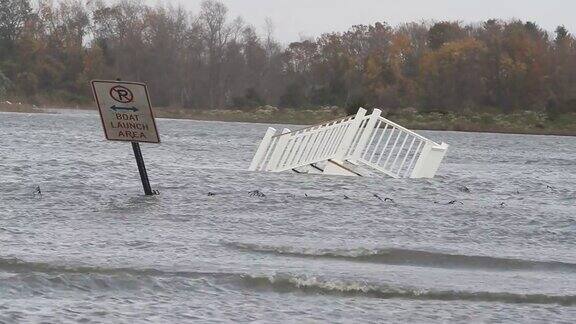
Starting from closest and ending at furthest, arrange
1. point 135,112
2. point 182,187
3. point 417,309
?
1. point 417,309
2. point 135,112
3. point 182,187

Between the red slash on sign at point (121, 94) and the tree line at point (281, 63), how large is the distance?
88595 millimetres

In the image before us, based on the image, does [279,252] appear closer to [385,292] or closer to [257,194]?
[385,292]

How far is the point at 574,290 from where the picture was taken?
13.5 meters

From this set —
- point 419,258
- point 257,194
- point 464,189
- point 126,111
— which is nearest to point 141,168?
point 126,111

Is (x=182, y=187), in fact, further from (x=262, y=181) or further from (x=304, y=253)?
(x=304, y=253)

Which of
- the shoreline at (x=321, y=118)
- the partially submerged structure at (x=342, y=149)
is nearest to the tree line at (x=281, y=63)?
the shoreline at (x=321, y=118)

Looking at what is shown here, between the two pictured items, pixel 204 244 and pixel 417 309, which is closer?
pixel 417 309

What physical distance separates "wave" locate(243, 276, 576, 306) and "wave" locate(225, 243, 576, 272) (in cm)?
215

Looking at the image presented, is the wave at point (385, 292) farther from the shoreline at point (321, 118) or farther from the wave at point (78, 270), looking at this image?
the shoreline at point (321, 118)

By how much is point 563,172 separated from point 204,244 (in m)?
27.1

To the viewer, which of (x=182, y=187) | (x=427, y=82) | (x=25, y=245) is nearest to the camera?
(x=25, y=245)

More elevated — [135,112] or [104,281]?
[135,112]

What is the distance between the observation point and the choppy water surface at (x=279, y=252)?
1184 centimetres

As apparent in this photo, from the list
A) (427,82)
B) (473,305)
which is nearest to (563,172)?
(473,305)
